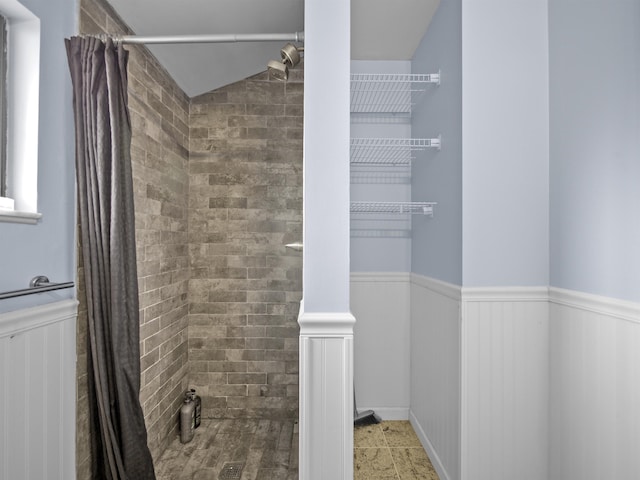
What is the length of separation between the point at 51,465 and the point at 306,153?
1475 millimetres

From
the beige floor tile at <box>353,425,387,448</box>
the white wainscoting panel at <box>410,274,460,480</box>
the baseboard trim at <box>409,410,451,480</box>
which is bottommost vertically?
the beige floor tile at <box>353,425,387,448</box>

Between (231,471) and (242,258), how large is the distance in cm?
128

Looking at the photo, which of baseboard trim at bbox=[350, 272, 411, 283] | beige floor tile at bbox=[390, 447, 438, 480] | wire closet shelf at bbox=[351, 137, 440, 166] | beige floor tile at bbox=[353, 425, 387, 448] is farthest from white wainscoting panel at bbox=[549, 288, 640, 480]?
wire closet shelf at bbox=[351, 137, 440, 166]

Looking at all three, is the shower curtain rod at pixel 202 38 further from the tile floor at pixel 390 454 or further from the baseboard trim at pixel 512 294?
the tile floor at pixel 390 454

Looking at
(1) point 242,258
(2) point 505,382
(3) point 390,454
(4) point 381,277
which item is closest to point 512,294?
(2) point 505,382

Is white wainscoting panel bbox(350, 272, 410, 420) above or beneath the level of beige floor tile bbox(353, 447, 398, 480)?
above

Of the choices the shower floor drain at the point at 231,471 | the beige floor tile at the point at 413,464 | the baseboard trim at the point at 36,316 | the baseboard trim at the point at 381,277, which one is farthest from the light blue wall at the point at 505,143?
the baseboard trim at the point at 36,316

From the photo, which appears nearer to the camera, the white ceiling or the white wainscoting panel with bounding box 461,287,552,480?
the white wainscoting panel with bounding box 461,287,552,480

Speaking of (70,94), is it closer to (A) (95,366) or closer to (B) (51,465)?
(A) (95,366)

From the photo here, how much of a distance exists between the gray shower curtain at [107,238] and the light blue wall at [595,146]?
1.82 metres

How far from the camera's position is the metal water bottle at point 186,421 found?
95.9 inches

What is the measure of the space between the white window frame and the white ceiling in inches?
21.4

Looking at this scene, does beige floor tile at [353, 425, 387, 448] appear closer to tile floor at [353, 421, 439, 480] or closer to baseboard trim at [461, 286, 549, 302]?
tile floor at [353, 421, 439, 480]

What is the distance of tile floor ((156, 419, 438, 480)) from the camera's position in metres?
2.11
